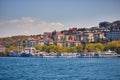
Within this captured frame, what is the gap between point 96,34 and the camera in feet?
169

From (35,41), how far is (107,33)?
918cm

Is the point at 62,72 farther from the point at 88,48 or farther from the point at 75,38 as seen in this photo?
the point at 75,38

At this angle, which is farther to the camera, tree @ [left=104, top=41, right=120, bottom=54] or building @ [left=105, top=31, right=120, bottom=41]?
building @ [left=105, top=31, right=120, bottom=41]

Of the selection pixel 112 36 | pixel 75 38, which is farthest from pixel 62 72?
pixel 75 38

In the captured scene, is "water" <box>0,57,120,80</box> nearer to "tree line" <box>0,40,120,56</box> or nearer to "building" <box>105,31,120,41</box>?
"tree line" <box>0,40,120,56</box>

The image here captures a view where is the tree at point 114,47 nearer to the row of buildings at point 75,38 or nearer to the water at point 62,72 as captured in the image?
the row of buildings at point 75,38

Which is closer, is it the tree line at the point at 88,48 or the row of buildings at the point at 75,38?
the tree line at the point at 88,48

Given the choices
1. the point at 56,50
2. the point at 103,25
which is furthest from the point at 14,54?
the point at 103,25

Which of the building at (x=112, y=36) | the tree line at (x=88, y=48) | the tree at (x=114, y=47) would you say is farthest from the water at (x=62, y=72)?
the building at (x=112, y=36)

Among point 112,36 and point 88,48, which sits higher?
point 112,36

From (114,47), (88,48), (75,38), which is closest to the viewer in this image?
(114,47)

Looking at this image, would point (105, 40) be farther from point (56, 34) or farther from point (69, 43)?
point (56, 34)

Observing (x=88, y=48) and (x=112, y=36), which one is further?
(x=112, y=36)

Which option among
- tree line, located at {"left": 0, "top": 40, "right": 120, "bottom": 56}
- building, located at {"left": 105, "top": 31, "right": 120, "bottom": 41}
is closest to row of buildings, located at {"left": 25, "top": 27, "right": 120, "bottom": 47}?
building, located at {"left": 105, "top": 31, "right": 120, "bottom": 41}
